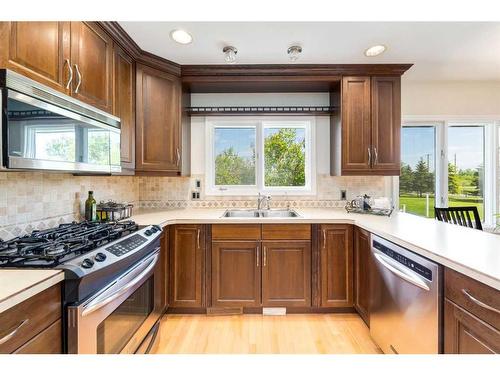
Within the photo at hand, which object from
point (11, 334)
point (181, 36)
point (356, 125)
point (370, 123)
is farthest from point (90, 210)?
point (370, 123)

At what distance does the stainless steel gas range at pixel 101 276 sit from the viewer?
3.43ft

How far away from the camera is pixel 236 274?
7.49ft

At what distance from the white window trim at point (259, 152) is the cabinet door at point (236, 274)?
81 centimetres

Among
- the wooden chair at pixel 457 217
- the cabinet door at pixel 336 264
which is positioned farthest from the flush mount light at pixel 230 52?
the wooden chair at pixel 457 217

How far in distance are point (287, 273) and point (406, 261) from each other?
103 cm

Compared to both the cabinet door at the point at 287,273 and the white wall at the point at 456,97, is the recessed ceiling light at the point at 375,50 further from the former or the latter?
the cabinet door at the point at 287,273

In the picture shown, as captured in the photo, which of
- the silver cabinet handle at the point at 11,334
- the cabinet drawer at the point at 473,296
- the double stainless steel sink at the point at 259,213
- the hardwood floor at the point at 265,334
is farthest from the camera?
the double stainless steel sink at the point at 259,213

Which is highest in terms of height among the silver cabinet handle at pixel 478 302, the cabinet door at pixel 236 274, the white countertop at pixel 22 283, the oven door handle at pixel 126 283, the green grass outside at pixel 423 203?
the green grass outside at pixel 423 203

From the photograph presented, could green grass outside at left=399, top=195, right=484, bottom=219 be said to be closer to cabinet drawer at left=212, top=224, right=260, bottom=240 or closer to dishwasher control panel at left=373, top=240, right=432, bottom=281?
dishwasher control panel at left=373, top=240, right=432, bottom=281

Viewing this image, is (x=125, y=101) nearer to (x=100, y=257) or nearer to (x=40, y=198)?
(x=40, y=198)

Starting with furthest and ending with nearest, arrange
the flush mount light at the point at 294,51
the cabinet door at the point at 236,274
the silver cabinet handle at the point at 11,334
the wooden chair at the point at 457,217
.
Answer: the wooden chair at the point at 457,217, the cabinet door at the point at 236,274, the flush mount light at the point at 294,51, the silver cabinet handle at the point at 11,334
